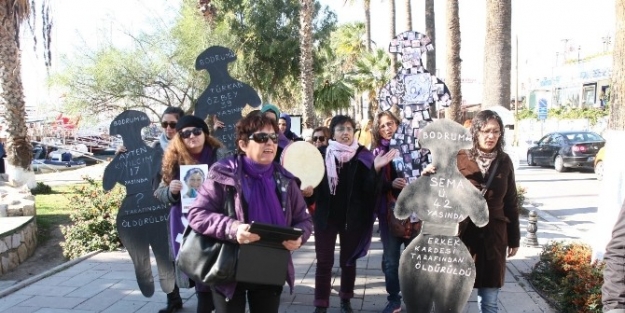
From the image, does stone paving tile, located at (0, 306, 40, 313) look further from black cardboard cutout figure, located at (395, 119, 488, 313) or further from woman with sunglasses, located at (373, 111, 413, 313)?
black cardboard cutout figure, located at (395, 119, 488, 313)

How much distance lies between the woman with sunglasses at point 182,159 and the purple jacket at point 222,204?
104cm

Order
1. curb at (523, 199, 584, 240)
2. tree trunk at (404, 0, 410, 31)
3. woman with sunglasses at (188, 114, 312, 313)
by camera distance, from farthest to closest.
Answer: tree trunk at (404, 0, 410, 31) → curb at (523, 199, 584, 240) → woman with sunglasses at (188, 114, 312, 313)

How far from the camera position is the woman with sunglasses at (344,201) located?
4.04 m

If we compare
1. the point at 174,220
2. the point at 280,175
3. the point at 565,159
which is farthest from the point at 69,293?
the point at 565,159

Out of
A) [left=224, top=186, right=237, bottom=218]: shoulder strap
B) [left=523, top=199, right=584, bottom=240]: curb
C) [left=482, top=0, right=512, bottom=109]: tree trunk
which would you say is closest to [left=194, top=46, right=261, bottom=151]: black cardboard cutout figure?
[left=224, top=186, right=237, bottom=218]: shoulder strap

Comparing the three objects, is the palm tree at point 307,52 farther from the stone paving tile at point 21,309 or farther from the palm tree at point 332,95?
the palm tree at point 332,95

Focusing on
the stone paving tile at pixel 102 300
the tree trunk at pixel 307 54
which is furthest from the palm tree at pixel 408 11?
the stone paving tile at pixel 102 300

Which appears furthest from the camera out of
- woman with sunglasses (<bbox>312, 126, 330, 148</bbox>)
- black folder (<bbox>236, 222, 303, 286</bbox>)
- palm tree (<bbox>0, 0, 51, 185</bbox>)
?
palm tree (<bbox>0, 0, 51, 185</bbox>)

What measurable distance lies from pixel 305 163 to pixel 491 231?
1.46 metres

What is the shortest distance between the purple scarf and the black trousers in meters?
0.38

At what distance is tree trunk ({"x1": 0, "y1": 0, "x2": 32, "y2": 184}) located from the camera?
1113 centimetres

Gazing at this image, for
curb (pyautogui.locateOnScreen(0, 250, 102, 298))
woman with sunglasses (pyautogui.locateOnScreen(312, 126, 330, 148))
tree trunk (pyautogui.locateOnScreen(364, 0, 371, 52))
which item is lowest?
curb (pyautogui.locateOnScreen(0, 250, 102, 298))

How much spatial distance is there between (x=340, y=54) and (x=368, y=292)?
110ft

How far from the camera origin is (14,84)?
1154 cm
